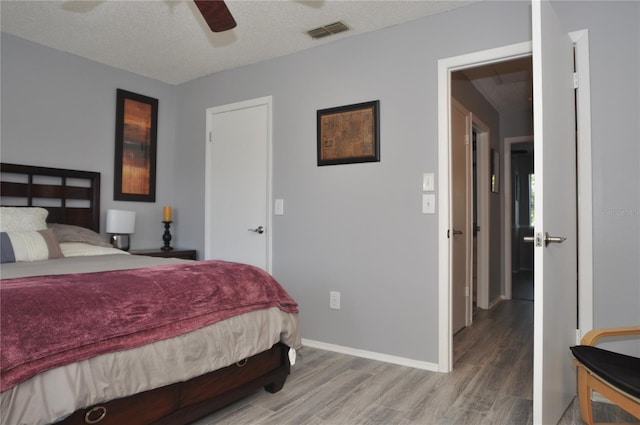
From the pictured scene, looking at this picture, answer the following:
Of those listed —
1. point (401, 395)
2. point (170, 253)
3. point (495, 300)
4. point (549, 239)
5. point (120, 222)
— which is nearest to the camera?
point (549, 239)

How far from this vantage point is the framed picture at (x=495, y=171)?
5.05m

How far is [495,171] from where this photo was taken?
5160 mm

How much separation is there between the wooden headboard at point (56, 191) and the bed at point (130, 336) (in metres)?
0.44

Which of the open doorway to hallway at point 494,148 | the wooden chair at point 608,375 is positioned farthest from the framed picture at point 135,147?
the wooden chair at point 608,375

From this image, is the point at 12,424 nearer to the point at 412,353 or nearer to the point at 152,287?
the point at 152,287

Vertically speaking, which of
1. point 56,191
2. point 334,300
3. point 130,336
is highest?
point 56,191

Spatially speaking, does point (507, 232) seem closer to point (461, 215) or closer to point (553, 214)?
point (461, 215)

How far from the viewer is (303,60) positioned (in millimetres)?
3439

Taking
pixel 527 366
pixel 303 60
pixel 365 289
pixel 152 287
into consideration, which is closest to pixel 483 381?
pixel 527 366

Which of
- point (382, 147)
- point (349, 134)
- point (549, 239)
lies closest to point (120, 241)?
point (349, 134)

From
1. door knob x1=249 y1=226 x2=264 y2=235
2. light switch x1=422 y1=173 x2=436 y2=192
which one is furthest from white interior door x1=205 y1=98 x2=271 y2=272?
light switch x1=422 y1=173 x2=436 y2=192

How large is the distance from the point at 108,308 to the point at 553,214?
1.93 m

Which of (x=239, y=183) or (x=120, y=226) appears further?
(x=239, y=183)

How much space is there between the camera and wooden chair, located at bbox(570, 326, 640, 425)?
1541 mm
